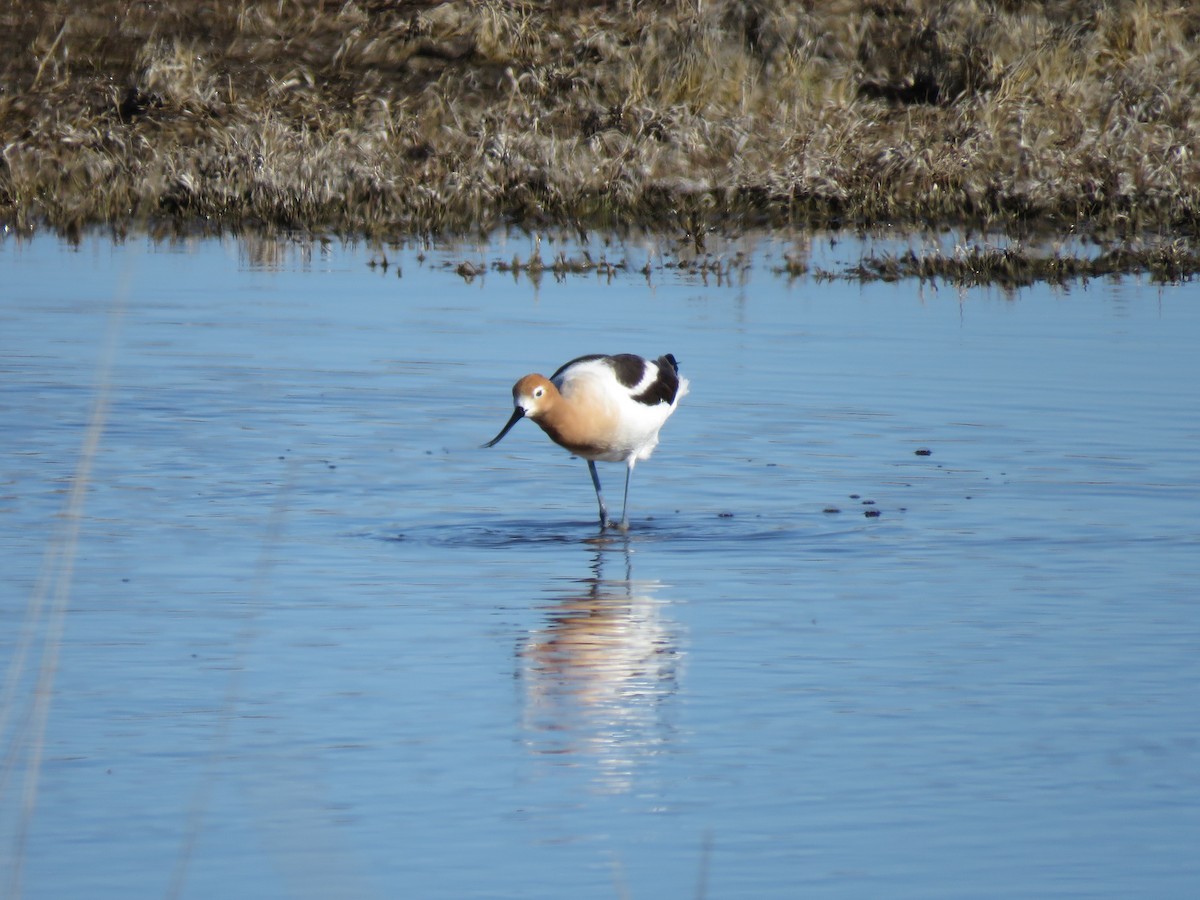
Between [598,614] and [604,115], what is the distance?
1635 cm

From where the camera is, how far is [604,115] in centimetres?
2400

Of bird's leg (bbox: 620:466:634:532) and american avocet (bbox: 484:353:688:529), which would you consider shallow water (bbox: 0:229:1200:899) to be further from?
american avocet (bbox: 484:353:688:529)

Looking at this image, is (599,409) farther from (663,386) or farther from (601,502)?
(663,386)

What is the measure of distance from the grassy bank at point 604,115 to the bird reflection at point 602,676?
1235 cm

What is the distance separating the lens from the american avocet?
33.4ft

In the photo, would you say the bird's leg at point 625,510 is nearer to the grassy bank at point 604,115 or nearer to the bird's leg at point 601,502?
the bird's leg at point 601,502

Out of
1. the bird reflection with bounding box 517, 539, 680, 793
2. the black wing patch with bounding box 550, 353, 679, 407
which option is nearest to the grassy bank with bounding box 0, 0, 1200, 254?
the black wing patch with bounding box 550, 353, 679, 407

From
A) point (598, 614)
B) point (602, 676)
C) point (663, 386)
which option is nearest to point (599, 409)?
point (663, 386)

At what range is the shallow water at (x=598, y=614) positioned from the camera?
5438mm

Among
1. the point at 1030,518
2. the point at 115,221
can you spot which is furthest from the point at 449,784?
the point at 115,221

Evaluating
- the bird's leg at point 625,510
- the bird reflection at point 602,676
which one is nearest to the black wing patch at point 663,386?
the bird's leg at point 625,510

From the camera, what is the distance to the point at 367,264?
62.1 ft

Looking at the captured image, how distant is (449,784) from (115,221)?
1623 centimetres

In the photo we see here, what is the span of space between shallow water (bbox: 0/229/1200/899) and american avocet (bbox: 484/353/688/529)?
0.27 metres
